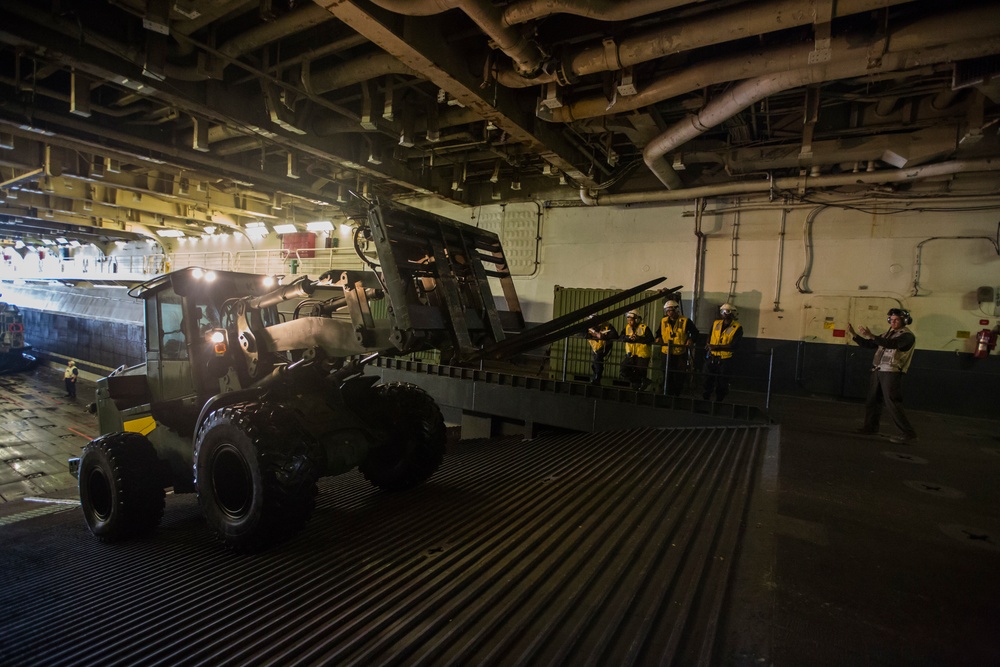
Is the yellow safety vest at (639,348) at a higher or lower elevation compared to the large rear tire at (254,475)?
higher

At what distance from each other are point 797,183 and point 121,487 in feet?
36.3

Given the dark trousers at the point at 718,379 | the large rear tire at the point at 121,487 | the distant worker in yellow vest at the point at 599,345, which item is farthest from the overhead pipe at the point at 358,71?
the dark trousers at the point at 718,379

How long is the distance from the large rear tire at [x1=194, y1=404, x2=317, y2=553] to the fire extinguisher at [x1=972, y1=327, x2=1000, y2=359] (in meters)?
10.7

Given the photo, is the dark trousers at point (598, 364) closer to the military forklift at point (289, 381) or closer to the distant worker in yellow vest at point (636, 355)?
the distant worker in yellow vest at point (636, 355)

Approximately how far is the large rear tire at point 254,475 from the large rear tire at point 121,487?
1137mm

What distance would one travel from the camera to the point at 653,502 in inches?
147

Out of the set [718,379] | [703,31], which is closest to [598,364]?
[718,379]

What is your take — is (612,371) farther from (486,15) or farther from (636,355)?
(486,15)

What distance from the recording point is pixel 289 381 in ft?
13.9

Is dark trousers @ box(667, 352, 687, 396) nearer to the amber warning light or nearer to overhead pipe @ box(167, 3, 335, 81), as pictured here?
the amber warning light

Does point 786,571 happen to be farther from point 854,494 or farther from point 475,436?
point 475,436

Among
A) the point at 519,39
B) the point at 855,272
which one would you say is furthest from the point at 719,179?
the point at 519,39

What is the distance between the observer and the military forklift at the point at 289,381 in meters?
3.39

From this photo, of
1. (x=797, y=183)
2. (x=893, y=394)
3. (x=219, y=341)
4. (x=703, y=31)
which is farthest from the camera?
(x=797, y=183)
